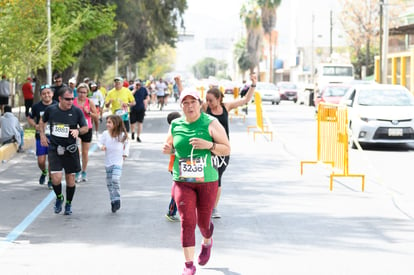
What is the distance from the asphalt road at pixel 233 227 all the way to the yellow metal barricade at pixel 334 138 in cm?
30

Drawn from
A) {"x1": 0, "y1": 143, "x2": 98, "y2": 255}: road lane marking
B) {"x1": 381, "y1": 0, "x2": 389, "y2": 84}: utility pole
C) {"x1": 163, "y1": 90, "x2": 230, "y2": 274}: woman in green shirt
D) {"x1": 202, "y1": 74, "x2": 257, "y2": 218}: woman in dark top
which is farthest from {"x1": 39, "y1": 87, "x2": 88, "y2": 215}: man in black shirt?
{"x1": 381, "y1": 0, "x2": 389, "y2": 84}: utility pole

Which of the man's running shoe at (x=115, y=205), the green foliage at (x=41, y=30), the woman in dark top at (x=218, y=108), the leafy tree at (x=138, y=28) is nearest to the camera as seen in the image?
the woman in dark top at (x=218, y=108)

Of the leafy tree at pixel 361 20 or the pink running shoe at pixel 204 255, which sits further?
the leafy tree at pixel 361 20

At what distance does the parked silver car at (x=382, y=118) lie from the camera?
20.5 metres

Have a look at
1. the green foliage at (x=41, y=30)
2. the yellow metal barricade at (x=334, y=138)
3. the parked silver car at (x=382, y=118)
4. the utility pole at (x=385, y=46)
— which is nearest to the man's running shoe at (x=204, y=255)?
the yellow metal barricade at (x=334, y=138)

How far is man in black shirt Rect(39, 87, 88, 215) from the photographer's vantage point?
35.8 ft

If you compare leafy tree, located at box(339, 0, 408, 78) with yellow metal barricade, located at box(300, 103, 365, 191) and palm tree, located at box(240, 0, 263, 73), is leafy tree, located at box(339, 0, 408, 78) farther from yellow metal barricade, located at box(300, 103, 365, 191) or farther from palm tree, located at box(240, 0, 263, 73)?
yellow metal barricade, located at box(300, 103, 365, 191)

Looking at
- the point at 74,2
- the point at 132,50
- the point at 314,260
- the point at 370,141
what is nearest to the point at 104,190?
the point at 314,260

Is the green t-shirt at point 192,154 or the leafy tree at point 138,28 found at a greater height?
the leafy tree at point 138,28

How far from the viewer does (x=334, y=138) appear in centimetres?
1461

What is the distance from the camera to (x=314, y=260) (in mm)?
7953

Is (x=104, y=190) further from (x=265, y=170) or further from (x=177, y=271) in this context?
(x=177, y=271)

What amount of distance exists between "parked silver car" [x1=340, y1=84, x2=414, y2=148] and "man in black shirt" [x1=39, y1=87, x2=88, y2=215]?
419 inches

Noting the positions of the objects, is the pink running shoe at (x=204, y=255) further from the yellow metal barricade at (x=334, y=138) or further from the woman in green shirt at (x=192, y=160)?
the yellow metal barricade at (x=334, y=138)
